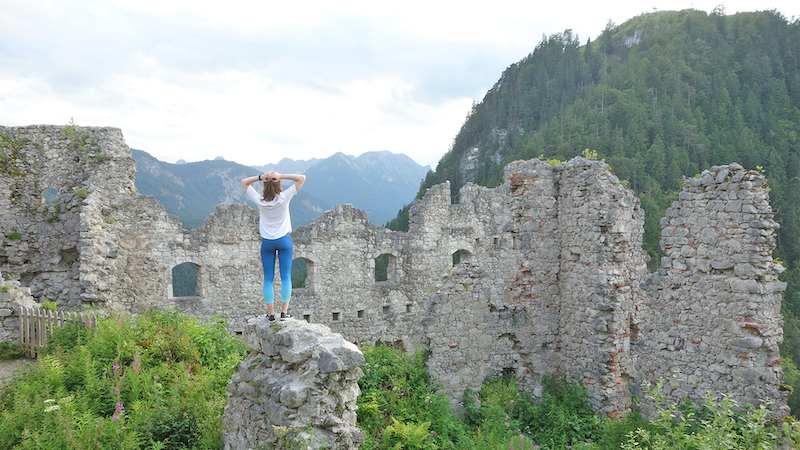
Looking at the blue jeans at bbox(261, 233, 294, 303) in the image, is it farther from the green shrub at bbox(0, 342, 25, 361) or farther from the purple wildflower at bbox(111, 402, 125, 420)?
the green shrub at bbox(0, 342, 25, 361)

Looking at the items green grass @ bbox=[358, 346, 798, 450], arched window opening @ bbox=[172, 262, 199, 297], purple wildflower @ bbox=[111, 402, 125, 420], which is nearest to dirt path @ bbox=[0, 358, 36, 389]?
purple wildflower @ bbox=[111, 402, 125, 420]

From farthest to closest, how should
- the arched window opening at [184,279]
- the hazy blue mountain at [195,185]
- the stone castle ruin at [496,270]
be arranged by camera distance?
1. the hazy blue mountain at [195,185]
2. the arched window opening at [184,279]
3. the stone castle ruin at [496,270]

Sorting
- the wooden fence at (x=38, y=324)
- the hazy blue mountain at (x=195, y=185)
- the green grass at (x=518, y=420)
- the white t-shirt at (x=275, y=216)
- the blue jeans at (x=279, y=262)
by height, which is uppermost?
the hazy blue mountain at (x=195, y=185)

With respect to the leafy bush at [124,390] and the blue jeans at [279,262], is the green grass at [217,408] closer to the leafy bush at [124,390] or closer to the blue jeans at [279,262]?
the leafy bush at [124,390]

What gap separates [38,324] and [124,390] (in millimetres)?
3371

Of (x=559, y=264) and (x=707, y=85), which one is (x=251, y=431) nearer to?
(x=559, y=264)

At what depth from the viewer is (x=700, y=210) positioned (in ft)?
21.6

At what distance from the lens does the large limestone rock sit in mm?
4242

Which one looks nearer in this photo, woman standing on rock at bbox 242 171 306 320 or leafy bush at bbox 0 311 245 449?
leafy bush at bbox 0 311 245 449

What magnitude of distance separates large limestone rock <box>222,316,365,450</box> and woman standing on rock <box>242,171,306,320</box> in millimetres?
472

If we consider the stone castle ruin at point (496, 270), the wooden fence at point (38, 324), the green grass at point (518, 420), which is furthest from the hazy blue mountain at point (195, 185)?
the green grass at point (518, 420)

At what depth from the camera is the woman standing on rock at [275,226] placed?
5309mm

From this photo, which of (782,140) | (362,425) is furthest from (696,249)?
(782,140)

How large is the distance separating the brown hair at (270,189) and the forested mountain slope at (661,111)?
136ft
